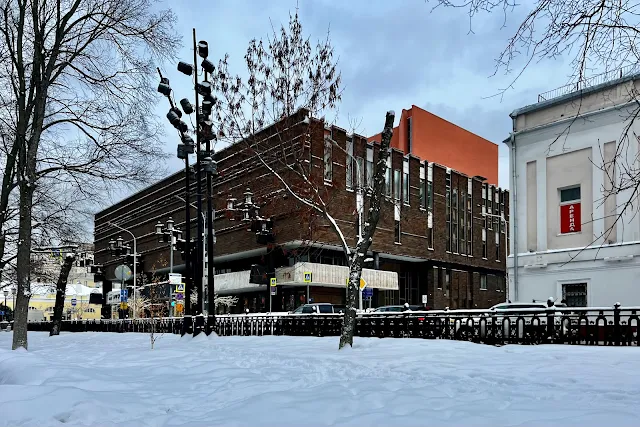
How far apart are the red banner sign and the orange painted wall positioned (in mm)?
39493

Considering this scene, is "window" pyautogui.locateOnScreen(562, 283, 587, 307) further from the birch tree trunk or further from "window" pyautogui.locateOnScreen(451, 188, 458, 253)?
"window" pyautogui.locateOnScreen(451, 188, 458, 253)

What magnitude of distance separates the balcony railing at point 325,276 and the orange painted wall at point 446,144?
16.2 m

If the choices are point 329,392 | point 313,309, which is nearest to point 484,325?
point 329,392

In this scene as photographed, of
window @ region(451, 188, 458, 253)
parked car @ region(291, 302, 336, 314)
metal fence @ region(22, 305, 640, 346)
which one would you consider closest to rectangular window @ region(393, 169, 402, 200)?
window @ region(451, 188, 458, 253)

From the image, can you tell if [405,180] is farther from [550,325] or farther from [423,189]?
[550,325]

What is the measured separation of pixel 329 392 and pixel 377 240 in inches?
1847

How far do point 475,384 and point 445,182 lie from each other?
56715 millimetres

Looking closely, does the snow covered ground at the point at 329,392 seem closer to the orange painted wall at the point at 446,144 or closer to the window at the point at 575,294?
the window at the point at 575,294

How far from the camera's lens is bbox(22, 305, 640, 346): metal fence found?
15.1 meters

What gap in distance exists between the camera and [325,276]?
50500 mm

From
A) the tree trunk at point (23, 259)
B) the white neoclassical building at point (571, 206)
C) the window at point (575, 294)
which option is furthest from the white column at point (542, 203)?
the tree trunk at point (23, 259)

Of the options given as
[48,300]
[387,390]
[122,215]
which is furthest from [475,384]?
[48,300]

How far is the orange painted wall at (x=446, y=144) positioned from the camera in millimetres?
65188

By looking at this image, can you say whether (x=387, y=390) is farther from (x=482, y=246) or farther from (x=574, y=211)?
(x=482, y=246)
